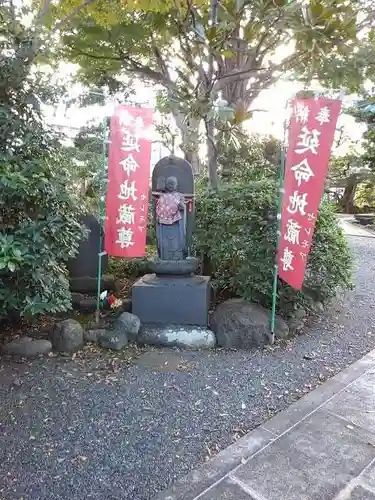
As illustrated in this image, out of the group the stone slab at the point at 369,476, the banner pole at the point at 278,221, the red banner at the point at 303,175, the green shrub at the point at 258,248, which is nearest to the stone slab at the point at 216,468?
the stone slab at the point at 369,476

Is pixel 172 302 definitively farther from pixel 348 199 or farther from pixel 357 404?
pixel 348 199

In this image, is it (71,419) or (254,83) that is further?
(254,83)

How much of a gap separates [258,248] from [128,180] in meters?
1.52

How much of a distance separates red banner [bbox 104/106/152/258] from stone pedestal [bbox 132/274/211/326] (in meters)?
0.43

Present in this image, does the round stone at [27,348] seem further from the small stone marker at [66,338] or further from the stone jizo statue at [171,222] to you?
the stone jizo statue at [171,222]

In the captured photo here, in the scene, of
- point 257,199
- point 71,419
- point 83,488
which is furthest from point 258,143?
point 83,488

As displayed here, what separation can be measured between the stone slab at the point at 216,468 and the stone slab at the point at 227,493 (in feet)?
0.10

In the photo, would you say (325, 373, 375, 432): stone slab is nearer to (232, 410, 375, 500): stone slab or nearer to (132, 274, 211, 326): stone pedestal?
(232, 410, 375, 500): stone slab

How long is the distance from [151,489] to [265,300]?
8.21ft

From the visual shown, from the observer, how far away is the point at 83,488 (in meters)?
1.94

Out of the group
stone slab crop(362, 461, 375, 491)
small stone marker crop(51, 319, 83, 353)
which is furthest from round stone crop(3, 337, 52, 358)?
stone slab crop(362, 461, 375, 491)

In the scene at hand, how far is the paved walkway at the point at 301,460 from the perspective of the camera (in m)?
1.92

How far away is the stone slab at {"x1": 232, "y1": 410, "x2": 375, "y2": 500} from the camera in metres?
1.93

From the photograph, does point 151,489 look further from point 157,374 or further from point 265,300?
point 265,300
